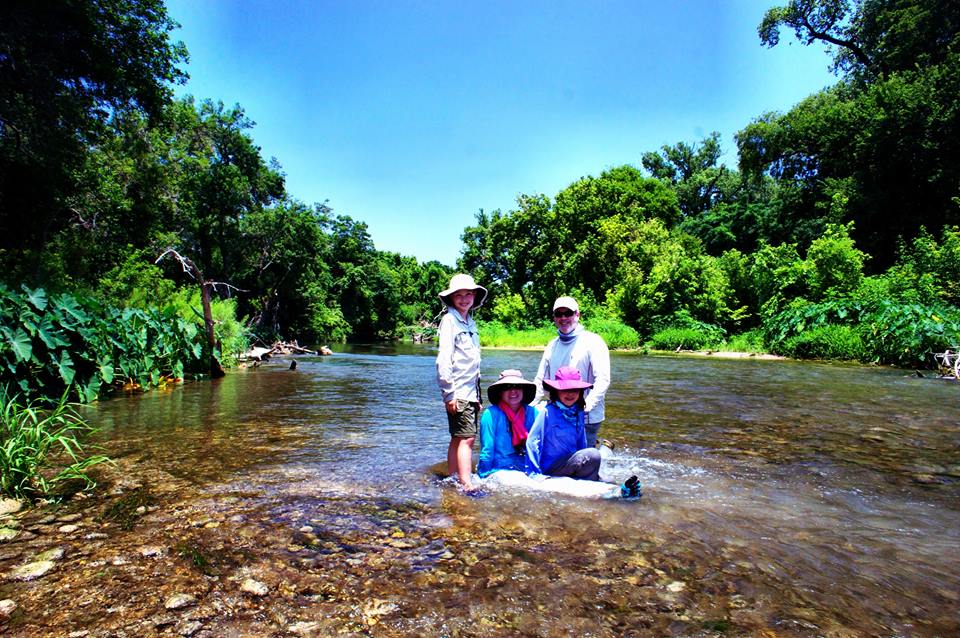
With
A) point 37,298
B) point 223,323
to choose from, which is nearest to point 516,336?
point 223,323

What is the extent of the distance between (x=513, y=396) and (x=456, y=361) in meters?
0.68

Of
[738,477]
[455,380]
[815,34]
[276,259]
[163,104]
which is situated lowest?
[738,477]

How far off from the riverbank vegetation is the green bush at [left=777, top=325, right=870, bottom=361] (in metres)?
0.07

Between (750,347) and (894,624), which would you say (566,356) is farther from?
(750,347)

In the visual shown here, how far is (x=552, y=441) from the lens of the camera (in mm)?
4660

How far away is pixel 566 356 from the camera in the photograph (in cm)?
501

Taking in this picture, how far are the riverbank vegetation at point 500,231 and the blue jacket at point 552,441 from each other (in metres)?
7.10

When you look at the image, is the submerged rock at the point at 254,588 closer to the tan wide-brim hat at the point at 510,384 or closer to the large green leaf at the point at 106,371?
the tan wide-brim hat at the point at 510,384

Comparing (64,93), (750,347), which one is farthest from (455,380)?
(750,347)

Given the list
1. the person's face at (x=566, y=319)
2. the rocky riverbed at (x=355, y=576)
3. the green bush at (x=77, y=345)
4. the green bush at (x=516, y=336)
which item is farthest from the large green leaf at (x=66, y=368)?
the green bush at (x=516, y=336)

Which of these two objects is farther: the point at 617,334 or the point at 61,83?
the point at 617,334

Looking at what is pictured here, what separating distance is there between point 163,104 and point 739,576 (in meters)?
18.7

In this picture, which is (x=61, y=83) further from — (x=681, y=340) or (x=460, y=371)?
(x=681, y=340)

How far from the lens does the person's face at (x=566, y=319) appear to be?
4.93 meters
